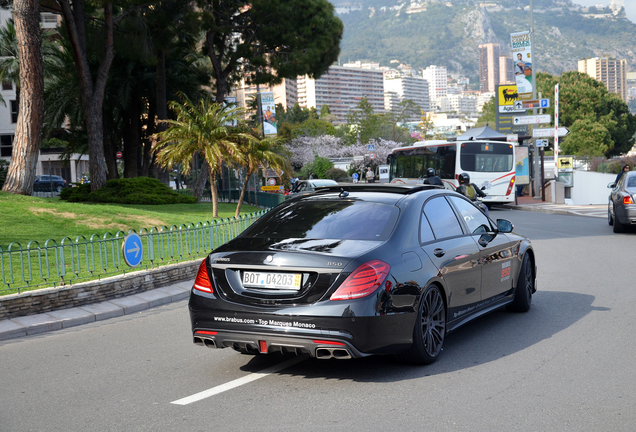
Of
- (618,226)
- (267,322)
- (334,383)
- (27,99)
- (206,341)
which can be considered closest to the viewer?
(267,322)

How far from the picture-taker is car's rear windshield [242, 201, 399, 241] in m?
5.65

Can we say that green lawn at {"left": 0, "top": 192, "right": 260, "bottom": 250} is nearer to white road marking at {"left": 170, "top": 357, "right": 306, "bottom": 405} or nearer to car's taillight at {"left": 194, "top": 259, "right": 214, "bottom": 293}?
car's taillight at {"left": 194, "top": 259, "right": 214, "bottom": 293}

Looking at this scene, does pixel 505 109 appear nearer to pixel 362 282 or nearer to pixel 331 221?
pixel 331 221

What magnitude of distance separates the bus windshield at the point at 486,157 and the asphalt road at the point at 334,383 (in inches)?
894

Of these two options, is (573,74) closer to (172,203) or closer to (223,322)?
(172,203)

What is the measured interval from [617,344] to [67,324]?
6.14 m

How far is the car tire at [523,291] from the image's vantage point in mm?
7711

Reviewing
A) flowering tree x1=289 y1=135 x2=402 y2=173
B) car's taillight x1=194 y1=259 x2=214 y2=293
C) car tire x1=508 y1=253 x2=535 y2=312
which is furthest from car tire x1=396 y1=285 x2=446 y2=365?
flowering tree x1=289 y1=135 x2=402 y2=173

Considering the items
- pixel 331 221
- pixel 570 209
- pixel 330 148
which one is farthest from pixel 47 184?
pixel 331 221

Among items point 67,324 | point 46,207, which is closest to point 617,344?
point 67,324

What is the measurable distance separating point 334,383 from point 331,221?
139 cm

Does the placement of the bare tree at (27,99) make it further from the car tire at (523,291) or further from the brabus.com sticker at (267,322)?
the brabus.com sticker at (267,322)

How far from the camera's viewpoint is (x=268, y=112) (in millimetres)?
40969

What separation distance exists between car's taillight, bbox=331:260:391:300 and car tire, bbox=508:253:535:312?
312 centimetres
